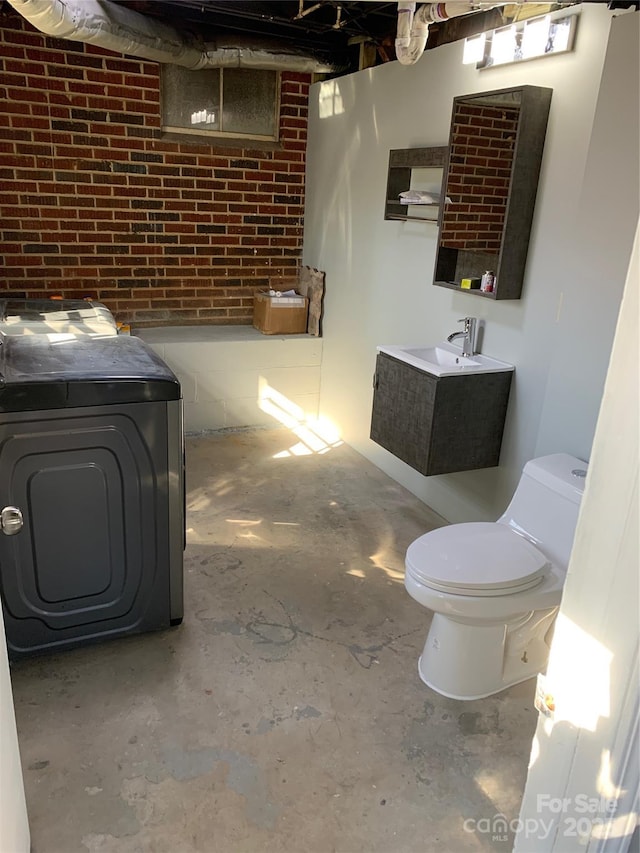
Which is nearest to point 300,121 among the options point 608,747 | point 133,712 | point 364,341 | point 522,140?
point 364,341

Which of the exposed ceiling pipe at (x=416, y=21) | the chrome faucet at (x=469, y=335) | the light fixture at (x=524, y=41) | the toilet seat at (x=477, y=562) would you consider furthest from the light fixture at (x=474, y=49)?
the toilet seat at (x=477, y=562)

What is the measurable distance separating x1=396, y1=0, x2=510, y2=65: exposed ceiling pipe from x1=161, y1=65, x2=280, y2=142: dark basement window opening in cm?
162

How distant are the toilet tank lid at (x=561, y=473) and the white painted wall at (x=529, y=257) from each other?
0.11m

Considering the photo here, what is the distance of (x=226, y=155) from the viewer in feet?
14.2

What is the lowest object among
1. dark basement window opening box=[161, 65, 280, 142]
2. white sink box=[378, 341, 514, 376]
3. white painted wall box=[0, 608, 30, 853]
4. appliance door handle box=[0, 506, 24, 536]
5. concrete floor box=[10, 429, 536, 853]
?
concrete floor box=[10, 429, 536, 853]

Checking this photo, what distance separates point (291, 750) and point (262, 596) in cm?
81

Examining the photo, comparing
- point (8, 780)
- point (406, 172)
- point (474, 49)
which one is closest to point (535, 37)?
point (474, 49)

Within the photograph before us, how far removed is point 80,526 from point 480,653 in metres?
1.44

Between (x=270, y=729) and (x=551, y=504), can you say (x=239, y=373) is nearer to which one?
(x=551, y=504)

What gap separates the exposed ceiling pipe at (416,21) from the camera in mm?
2673

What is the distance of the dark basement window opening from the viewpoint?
407cm

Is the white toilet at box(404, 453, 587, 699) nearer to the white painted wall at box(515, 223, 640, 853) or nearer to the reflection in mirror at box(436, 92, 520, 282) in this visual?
the white painted wall at box(515, 223, 640, 853)

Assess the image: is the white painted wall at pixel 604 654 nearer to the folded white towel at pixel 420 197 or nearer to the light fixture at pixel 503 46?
the light fixture at pixel 503 46

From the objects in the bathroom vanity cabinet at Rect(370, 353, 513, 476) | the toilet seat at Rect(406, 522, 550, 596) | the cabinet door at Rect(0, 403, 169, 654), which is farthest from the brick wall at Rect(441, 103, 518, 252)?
the cabinet door at Rect(0, 403, 169, 654)
